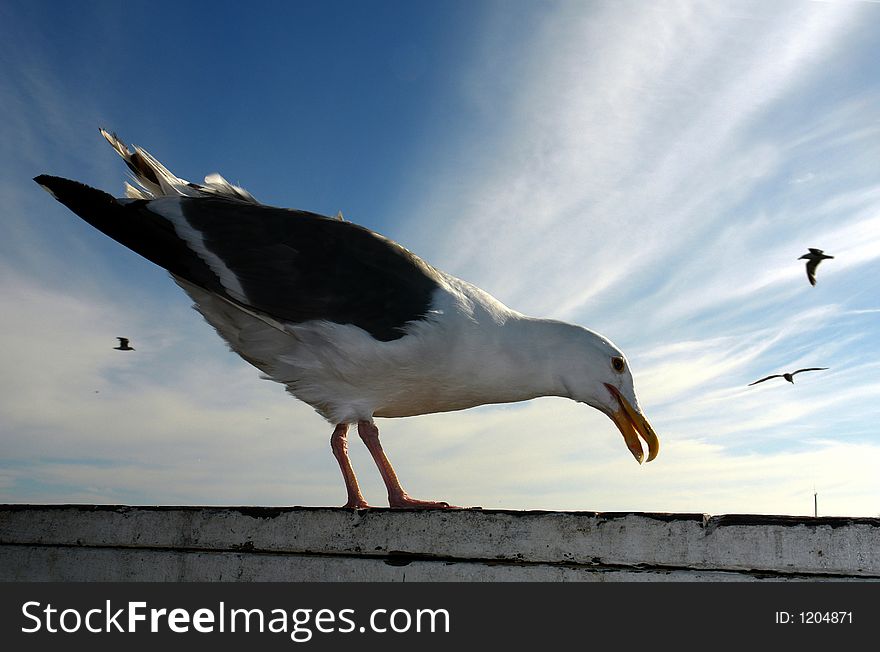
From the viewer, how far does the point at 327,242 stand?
520 centimetres

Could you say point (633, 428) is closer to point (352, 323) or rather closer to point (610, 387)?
point (610, 387)

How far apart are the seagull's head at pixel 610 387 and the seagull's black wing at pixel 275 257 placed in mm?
1156

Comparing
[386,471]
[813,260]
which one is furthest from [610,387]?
[813,260]

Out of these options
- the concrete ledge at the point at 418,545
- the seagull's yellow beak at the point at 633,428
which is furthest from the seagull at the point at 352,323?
the concrete ledge at the point at 418,545

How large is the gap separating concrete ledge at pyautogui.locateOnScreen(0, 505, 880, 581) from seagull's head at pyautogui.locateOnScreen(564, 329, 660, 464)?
190cm

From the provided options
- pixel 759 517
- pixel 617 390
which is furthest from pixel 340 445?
pixel 759 517

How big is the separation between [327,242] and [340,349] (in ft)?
2.83

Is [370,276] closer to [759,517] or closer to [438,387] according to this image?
[438,387]

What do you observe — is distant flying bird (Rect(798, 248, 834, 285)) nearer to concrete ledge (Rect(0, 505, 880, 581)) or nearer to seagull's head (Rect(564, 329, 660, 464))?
seagull's head (Rect(564, 329, 660, 464))

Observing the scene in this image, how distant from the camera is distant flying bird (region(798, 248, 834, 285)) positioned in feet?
44.0

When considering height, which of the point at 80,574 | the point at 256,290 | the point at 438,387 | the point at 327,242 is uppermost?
the point at 327,242

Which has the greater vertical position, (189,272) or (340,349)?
(189,272)

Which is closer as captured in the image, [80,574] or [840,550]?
[840,550]

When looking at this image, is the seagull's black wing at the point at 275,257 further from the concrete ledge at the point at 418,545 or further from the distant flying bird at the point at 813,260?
the distant flying bird at the point at 813,260
